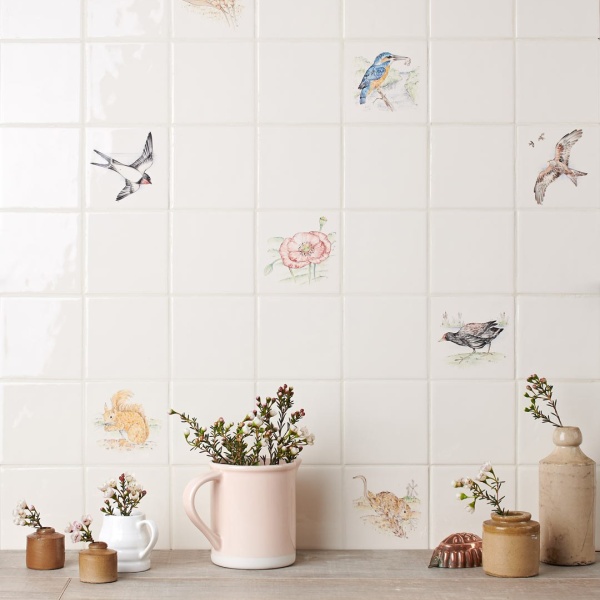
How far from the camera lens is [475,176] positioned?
1.44m

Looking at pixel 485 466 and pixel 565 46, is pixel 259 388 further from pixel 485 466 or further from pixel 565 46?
pixel 565 46

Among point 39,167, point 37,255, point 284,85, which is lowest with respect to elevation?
point 37,255

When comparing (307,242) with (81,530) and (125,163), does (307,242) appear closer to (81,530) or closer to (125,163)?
(125,163)

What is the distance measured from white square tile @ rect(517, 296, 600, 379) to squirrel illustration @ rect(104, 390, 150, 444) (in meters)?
0.64

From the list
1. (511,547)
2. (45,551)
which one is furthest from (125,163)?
(511,547)

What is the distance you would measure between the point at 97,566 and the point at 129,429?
0.27m

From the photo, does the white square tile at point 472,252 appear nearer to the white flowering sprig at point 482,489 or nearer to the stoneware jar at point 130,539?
the white flowering sprig at point 482,489

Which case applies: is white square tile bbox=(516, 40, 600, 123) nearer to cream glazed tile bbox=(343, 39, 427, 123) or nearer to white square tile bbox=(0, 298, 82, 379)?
cream glazed tile bbox=(343, 39, 427, 123)

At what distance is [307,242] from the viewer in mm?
1432

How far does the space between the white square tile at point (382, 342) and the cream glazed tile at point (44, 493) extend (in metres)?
0.50

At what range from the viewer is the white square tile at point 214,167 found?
143 centimetres

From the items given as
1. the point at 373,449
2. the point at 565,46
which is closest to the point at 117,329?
the point at 373,449

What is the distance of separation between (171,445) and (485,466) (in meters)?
0.52

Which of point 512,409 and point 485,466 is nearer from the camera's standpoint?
point 485,466
